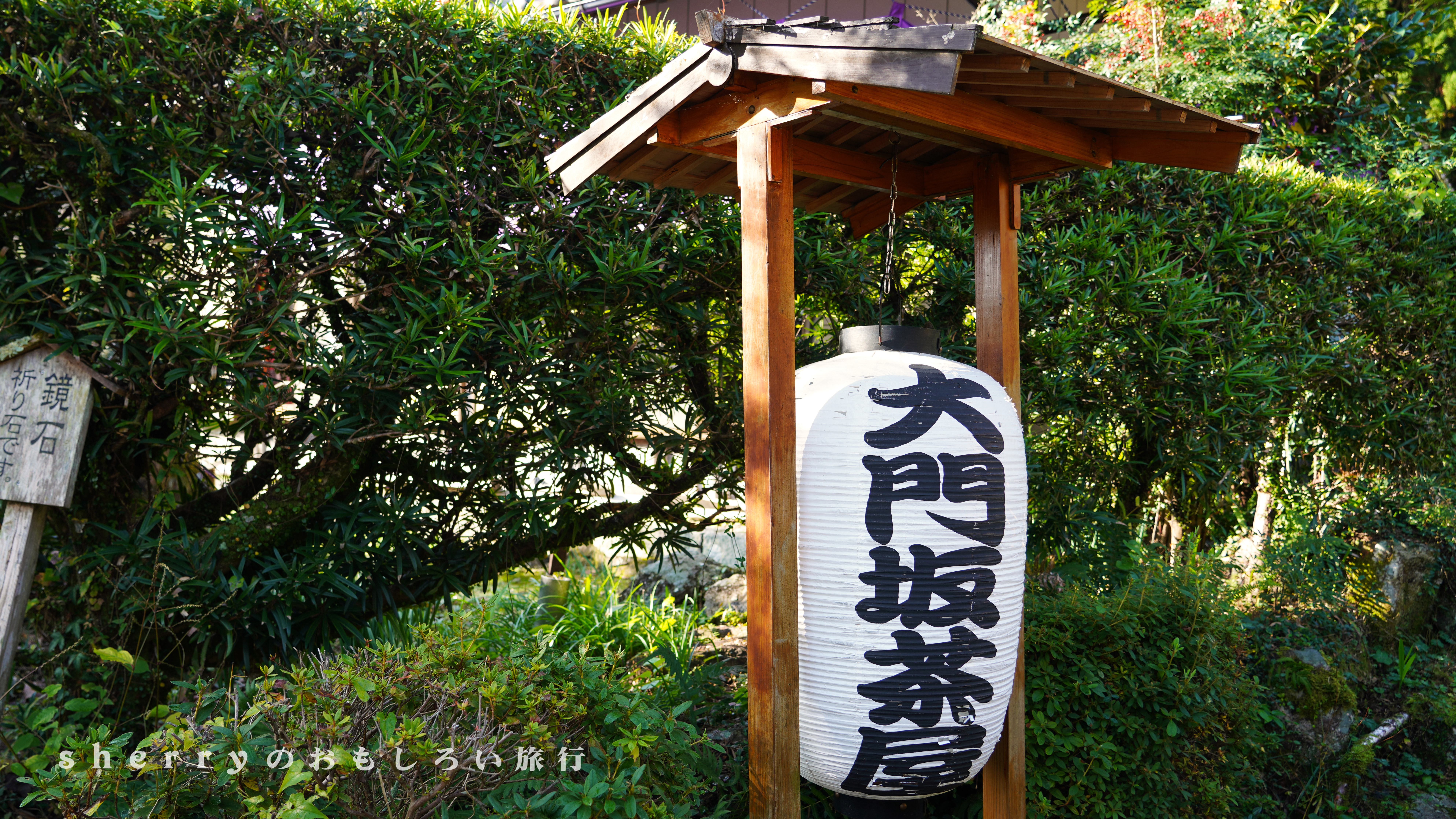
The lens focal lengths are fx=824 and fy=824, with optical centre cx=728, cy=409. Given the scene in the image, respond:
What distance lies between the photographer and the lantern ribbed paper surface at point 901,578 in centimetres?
233

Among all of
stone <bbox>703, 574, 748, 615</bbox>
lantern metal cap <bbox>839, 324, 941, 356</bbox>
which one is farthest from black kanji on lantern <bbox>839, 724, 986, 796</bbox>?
stone <bbox>703, 574, 748, 615</bbox>

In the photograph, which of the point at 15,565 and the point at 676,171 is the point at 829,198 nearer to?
the point at 676,171

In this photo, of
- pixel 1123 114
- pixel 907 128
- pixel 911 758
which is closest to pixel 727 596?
pixel 911 758

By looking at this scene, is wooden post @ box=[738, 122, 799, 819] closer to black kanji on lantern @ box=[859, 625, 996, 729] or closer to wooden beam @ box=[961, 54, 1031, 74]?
black kanji on lantern @ box=[859, 625, 996, 729]

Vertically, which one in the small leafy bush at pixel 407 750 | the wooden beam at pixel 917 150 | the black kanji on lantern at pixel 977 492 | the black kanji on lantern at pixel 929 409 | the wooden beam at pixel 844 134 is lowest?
the small leafy bush at pixel 407 750

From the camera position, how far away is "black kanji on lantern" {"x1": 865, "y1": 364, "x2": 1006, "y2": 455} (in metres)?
2.36

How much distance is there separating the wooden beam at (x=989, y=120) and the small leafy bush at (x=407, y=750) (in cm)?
176

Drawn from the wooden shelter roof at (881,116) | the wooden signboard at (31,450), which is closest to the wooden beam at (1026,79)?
the wooden shelter roof at (881,116)

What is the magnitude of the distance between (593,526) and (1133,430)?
3055 millimetres

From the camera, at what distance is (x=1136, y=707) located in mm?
3221

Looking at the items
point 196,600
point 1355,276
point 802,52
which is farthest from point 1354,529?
point 196,600

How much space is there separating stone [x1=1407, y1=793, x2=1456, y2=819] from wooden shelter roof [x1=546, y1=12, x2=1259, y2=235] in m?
3.26

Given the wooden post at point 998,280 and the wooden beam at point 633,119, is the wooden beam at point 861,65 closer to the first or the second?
the wooden beam at point 633,119

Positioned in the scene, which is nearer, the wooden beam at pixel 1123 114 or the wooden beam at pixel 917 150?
the wooden beam at pixel 1123 114
